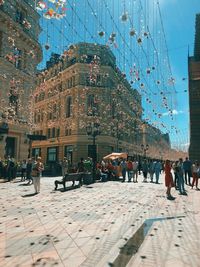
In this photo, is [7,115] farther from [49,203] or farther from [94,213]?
[94,213]

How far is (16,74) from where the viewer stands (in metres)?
29.0

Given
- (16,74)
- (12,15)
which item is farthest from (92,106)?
(12,15)

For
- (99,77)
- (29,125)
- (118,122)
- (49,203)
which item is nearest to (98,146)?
(118,122)

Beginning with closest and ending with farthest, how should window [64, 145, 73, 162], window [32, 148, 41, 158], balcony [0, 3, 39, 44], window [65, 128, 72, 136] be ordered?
balcony [0, 3, 39, 44], window [64, 145, 73, 162], window [65, 128, 72, 136], window [32, 148, 41, 158]

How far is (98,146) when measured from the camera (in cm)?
4156

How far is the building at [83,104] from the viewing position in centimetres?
4153

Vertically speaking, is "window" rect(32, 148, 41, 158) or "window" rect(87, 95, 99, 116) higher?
"window" rect(87, 95, 99, 116)

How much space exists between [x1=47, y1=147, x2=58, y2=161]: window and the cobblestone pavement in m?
36.8

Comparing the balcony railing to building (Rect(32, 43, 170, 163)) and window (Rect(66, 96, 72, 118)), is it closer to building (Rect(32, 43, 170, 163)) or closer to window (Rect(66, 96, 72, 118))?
building (Rect(32, 43, 170, 163))

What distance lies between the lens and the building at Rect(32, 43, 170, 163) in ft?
136

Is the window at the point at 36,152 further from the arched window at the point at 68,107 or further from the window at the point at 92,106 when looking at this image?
the window at the point at 92,106

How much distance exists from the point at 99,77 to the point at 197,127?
18.4m

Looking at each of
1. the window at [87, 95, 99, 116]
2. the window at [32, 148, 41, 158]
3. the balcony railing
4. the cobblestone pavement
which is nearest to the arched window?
the window at [87, 95, 99, 116]

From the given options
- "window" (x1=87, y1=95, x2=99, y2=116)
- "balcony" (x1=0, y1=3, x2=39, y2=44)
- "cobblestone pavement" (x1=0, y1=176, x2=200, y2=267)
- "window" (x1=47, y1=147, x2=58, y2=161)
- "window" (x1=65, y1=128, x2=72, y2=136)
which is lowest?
"cobblestone pavement" (x1=0, y1=176, x2=200, y2=267)
